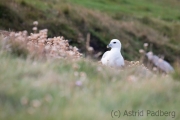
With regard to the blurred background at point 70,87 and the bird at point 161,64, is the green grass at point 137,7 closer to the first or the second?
the bird at point 161,64

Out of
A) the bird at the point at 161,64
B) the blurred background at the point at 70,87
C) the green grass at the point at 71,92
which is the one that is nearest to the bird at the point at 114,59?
the bird at the point at 161,64

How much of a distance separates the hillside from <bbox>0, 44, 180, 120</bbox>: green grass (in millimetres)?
13307

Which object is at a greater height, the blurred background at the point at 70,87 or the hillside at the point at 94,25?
the blurred background at the point at 70,87

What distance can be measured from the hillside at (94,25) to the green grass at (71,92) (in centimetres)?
1331

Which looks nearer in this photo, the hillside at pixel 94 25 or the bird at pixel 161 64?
the bird at pixel 161 64

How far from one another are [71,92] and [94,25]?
20774mm

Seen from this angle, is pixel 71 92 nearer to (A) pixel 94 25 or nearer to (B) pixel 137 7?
(A) pixel 94 25

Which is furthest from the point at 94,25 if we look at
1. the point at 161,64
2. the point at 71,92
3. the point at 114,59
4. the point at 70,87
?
the point at 71,92

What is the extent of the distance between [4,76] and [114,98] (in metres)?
1.25

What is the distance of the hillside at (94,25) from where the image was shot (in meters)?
21.8

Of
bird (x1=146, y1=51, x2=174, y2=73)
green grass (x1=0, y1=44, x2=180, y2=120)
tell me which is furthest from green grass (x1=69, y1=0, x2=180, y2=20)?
green grass (x1=0, y1=44, x2=180, y2=120)

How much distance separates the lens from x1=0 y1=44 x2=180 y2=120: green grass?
4898mm

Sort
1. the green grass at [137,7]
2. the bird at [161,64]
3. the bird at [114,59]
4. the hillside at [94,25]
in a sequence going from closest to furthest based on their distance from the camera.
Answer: the bird at [161,64], the bird at [114,59], the hillside at [94,25], the green grass at [137,7]

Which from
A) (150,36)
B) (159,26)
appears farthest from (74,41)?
(159,26)
